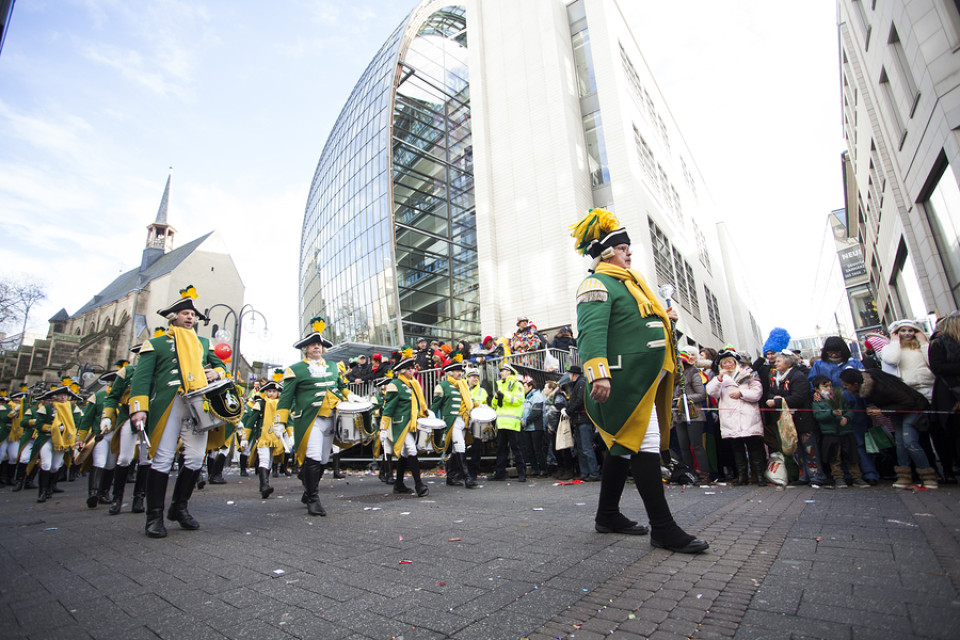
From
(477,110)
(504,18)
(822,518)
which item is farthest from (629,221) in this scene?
(822,518)

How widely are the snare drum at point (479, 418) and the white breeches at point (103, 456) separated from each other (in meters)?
5.59

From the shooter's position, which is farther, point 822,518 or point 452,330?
point 452,330

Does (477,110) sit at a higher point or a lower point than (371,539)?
higher

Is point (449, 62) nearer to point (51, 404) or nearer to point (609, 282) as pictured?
point (51, 404)

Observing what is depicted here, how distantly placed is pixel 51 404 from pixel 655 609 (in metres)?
12.4

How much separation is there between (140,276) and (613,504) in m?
82.0

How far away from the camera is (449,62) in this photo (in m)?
41.9

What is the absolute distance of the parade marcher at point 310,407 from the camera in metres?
5.87

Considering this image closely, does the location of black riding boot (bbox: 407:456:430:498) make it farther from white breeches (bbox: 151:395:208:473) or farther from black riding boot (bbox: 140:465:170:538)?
black riding boot (bbox: 140:465:170:538)

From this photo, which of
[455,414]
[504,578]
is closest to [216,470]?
[455,414]

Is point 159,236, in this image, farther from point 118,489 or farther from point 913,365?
point 913,365

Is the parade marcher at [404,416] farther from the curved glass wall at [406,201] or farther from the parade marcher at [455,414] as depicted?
the curved glass wall at [406,201]

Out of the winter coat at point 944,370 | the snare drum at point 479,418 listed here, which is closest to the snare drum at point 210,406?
the snare drum at point 479,418

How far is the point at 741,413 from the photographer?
6.99 meters
